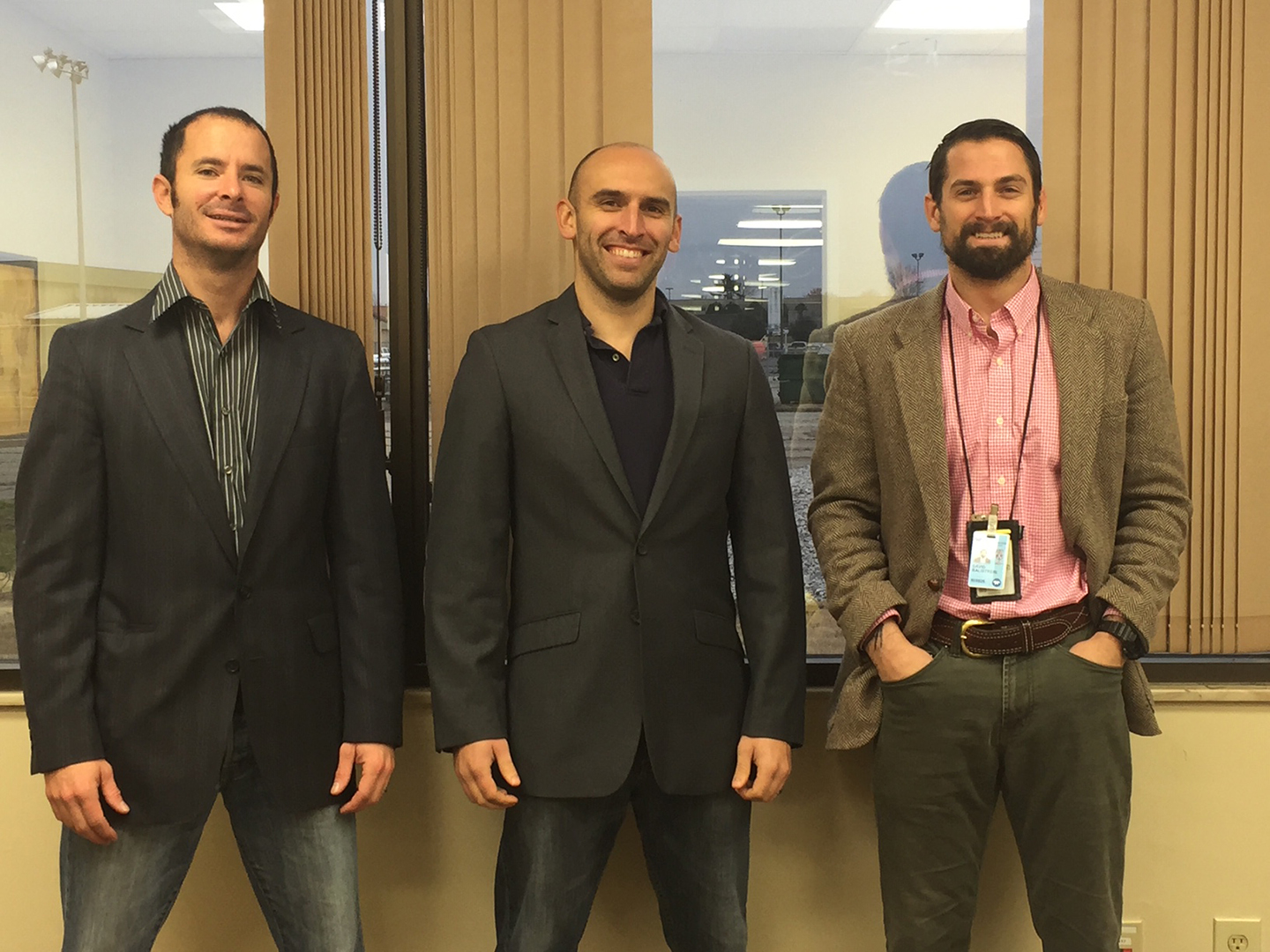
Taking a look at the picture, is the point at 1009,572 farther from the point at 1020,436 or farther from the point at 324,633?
the point at 324,633

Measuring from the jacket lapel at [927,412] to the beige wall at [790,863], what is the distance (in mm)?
685

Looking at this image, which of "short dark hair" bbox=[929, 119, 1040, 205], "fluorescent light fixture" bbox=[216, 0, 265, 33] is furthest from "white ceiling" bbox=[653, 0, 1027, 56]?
"fluorescent light fixture" bbox=[216, 0, 265, 33]

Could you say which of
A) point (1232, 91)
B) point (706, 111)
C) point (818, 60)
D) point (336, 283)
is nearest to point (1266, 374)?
point (1232, 91)

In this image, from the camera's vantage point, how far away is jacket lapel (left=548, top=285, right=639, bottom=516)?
1.85m

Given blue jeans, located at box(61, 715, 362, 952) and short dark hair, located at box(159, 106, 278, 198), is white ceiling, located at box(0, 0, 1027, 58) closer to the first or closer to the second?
short dark hair, located at box(159, 106, 278, 198)

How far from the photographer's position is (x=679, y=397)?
75.0 inches

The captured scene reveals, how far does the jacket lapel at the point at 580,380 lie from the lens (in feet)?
6.08

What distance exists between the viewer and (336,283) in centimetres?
244

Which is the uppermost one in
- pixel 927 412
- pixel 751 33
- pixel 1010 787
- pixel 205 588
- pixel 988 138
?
pixel 751 33

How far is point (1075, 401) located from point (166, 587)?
66.7 inches

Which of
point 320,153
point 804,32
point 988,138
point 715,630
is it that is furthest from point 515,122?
point 715,630

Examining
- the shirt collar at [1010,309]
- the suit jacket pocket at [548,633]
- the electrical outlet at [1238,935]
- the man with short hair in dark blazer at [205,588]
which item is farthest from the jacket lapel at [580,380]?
the electrical outlet at [1238,935]

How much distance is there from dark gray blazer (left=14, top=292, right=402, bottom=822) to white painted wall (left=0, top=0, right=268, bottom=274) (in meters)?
0.82

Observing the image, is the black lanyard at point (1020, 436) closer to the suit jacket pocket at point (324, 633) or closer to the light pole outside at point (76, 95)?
the suit jacket pocket at point (324, 633)
